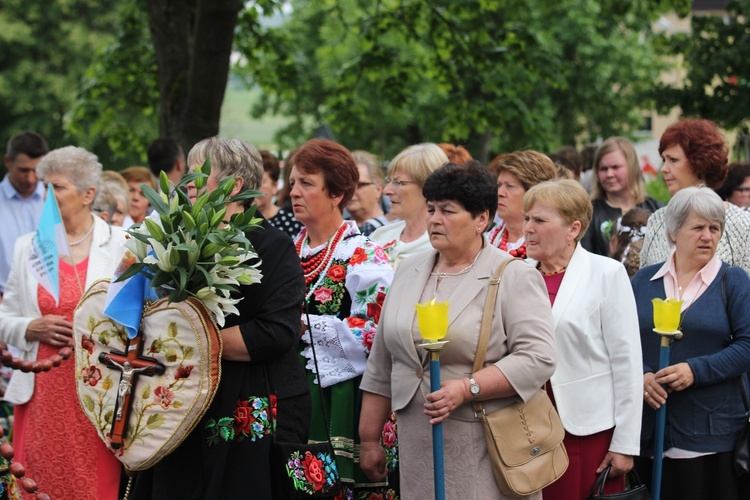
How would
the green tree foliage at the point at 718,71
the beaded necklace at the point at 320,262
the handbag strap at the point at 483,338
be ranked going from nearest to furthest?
1. the handbag strap at the point at 483,338
2. the beaded necklace at the point at 320,262
3. the green tree foliage at the point at 718,71

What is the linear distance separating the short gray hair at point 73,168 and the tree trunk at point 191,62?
16.0 feet

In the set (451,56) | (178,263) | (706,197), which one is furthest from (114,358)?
(451,56)

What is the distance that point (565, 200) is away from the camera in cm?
470

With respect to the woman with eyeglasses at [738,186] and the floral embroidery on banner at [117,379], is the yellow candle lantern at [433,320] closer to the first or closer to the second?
the floral embroidery on banner at [117,379]

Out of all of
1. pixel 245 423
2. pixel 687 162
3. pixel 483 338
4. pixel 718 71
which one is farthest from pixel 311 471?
pixel 718 71

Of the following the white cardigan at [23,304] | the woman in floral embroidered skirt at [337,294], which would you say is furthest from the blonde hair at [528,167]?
the white cardigan at [23,304]

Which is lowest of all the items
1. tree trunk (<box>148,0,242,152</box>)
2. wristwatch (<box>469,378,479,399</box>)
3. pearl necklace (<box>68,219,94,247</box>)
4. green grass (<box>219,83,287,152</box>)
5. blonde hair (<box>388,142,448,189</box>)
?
wristwatch (<box>469,378,479,399</box>)

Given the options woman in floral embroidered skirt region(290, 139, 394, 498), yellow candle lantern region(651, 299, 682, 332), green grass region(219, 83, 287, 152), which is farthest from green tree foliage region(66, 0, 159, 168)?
green grass region(219, 83, 287, 152)

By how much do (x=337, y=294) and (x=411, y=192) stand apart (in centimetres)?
129

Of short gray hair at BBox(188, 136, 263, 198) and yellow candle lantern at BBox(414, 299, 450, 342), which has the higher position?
short gray hair at BBox(188, 136, 263, 198)

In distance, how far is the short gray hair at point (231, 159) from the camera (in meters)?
4.32

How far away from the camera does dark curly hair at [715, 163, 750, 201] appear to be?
7.74 meters

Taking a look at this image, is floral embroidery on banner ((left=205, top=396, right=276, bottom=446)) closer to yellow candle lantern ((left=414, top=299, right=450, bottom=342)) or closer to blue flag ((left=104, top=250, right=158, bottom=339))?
blue flag ((left=104, top=250, right=158, bottom=339))

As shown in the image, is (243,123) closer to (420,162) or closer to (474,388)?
(420,162)
